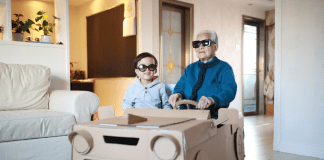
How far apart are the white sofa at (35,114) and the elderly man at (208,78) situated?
857 millimetres

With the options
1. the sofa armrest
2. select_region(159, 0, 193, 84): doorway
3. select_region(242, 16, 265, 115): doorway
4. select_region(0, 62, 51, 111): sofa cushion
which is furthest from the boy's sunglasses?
select_region(242, 16, 265, 115): doorway

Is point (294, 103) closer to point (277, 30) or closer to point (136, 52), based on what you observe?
point (277, 30)

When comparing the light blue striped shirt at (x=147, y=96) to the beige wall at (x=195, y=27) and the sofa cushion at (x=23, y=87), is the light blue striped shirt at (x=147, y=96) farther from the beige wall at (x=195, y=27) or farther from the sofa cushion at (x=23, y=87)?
the beige wall at (x=195, y=27)

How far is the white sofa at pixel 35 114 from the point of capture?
1720mm

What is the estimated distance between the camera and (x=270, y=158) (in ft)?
8.02

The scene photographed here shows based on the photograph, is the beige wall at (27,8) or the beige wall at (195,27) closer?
the beige wall at (195,27)

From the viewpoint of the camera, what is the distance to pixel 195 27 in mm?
4953

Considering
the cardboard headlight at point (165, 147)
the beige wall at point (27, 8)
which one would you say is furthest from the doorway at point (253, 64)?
the cardboard headlight at point (165, 147)

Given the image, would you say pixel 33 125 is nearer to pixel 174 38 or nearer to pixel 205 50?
pixel 205 50

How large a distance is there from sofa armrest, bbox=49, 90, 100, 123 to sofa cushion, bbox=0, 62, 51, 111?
208 mm

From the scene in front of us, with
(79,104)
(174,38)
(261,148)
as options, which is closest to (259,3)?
(174,38)

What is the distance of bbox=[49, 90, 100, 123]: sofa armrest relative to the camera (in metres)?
2.03

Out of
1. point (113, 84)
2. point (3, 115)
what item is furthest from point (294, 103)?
point (113, 84)

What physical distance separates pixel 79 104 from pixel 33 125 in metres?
0.37
